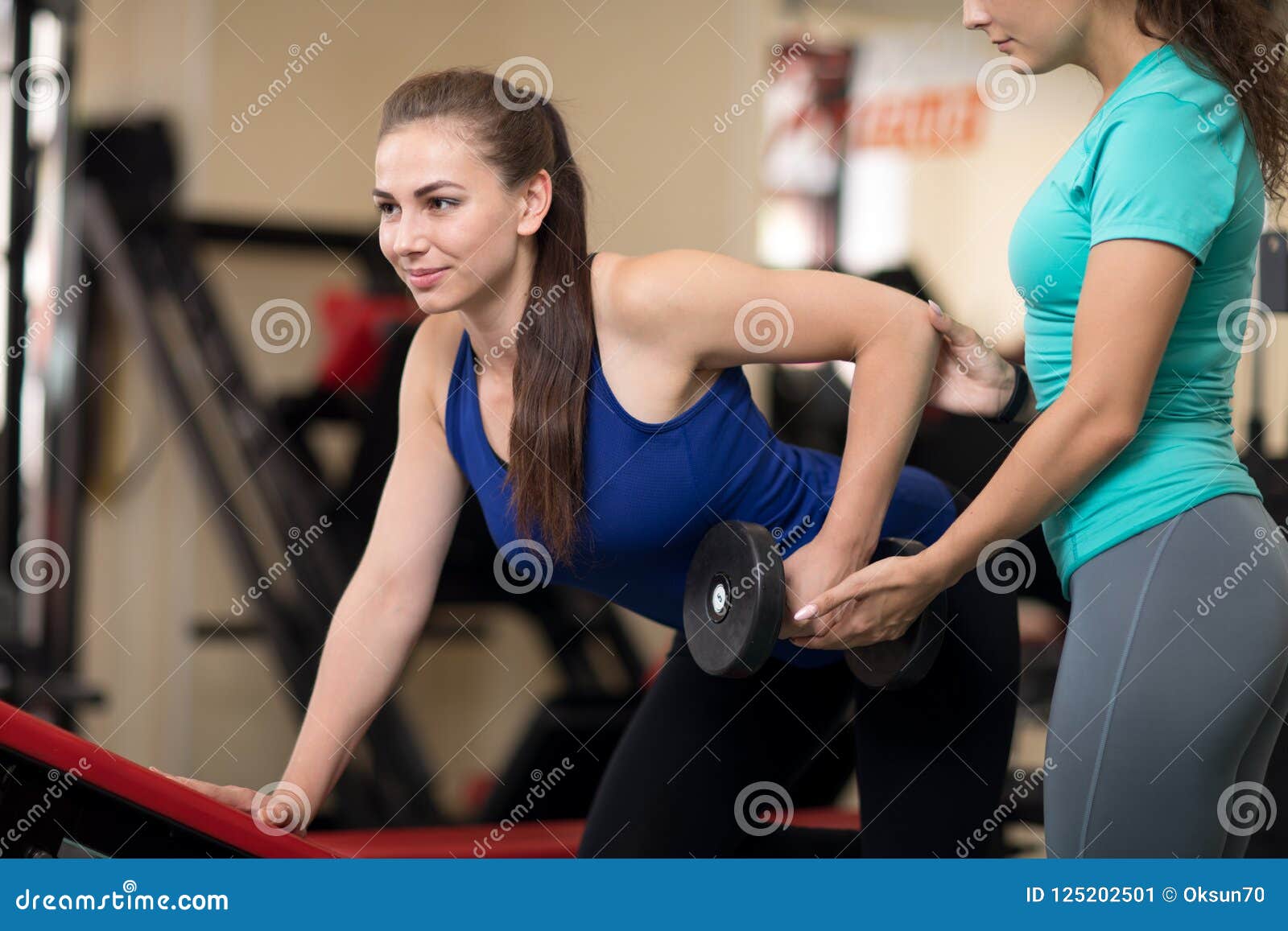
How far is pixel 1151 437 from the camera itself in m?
1.27

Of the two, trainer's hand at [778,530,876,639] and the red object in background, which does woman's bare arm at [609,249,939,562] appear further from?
the red object in background

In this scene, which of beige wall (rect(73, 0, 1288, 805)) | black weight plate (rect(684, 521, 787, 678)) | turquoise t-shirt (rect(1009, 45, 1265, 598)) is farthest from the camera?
beige wall (rect(73, 0, 1288, 805))

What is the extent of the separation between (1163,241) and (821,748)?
0.92 metres

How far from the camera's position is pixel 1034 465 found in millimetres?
1239

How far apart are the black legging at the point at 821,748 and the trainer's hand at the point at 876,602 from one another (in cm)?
27

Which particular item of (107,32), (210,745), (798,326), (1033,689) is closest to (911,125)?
(1033,689)

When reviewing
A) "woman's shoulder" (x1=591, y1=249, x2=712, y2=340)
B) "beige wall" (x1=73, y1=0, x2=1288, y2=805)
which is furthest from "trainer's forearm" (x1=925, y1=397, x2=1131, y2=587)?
"beige wall" (x1=73, y1=0, x2=1288, y2=805)

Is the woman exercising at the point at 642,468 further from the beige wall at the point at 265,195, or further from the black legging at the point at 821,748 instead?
the beige wall at the point at 265,195

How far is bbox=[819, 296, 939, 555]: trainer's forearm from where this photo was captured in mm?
1554

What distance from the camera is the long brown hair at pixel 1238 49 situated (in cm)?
125

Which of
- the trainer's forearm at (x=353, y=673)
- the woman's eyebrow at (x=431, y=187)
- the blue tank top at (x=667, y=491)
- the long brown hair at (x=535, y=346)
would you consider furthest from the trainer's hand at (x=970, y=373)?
the trainer's forearm at (x=353, y=673)

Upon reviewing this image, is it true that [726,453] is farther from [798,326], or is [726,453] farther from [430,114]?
[430,114]

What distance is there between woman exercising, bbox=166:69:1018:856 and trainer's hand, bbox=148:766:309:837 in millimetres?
12

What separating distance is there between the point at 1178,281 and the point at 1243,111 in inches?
7.8
